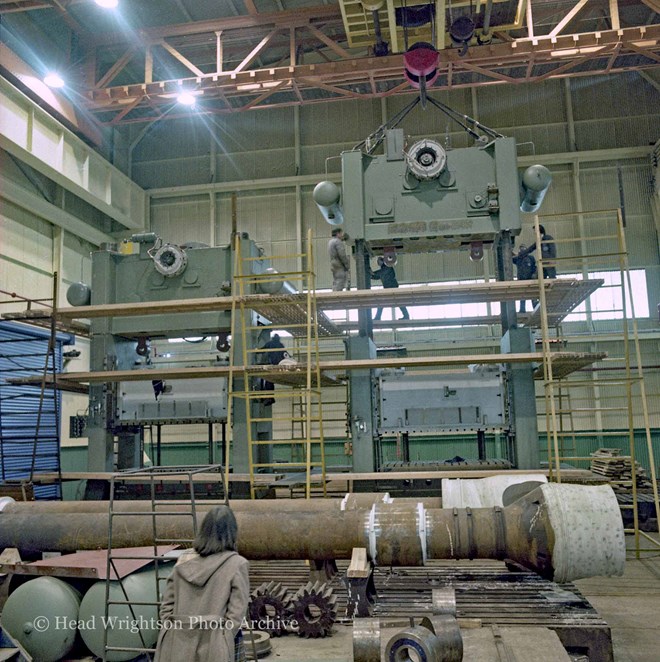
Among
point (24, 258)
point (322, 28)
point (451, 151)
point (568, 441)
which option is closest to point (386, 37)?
point (322, 28)

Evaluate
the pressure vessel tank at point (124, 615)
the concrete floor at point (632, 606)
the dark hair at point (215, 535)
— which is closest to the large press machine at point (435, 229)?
the concrete floor at point (632, 606)

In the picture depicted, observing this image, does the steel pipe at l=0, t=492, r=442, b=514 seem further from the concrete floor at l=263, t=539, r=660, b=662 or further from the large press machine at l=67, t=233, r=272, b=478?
the large press machine at l=67, t=233, r=272, b=478

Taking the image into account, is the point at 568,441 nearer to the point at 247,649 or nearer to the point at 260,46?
the point at 260,46

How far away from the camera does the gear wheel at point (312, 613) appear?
6305 millimetres

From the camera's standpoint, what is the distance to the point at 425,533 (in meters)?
6.26

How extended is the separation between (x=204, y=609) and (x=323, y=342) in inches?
699

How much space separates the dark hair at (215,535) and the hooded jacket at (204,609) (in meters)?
0.05

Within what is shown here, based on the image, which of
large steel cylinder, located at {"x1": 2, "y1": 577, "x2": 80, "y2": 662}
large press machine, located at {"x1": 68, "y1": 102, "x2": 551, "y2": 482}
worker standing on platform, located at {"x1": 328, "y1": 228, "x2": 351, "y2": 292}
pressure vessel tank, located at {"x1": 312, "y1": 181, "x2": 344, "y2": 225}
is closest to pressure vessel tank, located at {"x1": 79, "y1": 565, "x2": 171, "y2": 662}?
large steel cylinder, located at {"x1": 2, "y1": 577, "x2": 80, "y2": 662}

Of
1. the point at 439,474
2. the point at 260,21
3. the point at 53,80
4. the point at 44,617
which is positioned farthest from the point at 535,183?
the point at 53,80

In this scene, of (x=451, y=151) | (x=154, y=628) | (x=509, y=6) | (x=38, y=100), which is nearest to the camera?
(x=154, y=628)

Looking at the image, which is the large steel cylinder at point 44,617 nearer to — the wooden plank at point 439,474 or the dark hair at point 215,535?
the dark hair at point 215,535

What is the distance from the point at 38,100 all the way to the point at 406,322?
11.2m

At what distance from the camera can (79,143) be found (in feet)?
61.5

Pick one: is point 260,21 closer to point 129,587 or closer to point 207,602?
point 129,587
